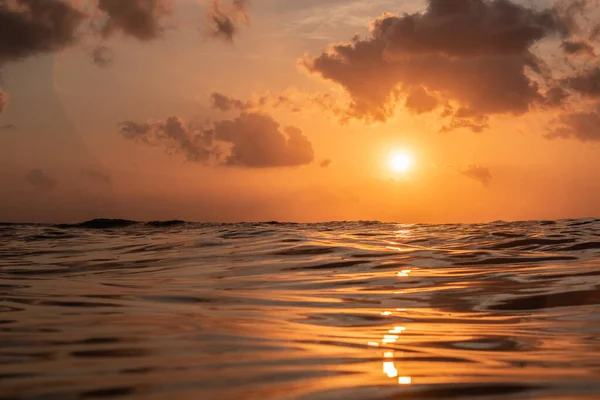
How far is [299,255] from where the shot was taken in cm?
1054

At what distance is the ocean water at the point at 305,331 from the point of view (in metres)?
2.56

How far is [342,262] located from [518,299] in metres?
3.97

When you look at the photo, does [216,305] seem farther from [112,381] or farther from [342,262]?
[342,262]

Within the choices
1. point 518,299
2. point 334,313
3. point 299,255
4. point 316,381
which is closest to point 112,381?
point 316,381

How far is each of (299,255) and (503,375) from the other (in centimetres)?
782

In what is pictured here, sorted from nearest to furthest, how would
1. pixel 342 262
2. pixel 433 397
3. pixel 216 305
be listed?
pixel 433 397
pixel 216 305
pixel 342 262

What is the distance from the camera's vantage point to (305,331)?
3992 mm

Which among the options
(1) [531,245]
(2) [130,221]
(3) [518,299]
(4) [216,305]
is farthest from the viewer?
(2) [130,221]

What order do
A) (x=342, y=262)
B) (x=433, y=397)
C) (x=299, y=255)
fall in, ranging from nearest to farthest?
1. (x=433, y=397)
2. (x=342, y=262)
3. (x=299, y=255)

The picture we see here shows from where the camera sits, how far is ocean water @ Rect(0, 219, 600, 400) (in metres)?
2.56

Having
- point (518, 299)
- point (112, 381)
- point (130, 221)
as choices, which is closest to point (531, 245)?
point (518, 299)

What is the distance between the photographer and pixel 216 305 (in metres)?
5.20

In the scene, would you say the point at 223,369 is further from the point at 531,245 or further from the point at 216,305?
the point at 531,245

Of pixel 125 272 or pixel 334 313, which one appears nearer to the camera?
pixel 334 313
